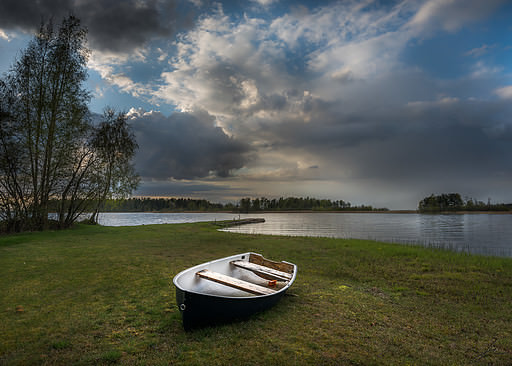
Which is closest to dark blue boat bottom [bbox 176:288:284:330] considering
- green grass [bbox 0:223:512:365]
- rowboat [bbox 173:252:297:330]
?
rowboat [bbox 173:252:297:330]

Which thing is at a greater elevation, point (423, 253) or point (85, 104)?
point (85, 104)

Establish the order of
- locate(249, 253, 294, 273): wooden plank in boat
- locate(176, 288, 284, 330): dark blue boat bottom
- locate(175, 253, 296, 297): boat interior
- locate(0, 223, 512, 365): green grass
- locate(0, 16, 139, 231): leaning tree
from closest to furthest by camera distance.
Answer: locate(0, 223, 512, 365): green grass, locate(176, 288, 284, 330): dark blue boat bottom, locate(175, 253, 296, 297): boat interior, locate(249, 253, 294, 273): wooden plank in boat, locate(0, 16, 139, 231): leaning tree

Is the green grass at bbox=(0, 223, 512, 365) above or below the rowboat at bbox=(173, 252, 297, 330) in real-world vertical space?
below

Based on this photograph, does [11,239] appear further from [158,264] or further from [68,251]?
[158,264]

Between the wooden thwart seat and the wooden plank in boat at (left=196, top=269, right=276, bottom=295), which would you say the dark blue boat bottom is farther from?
the wooden thwart seat

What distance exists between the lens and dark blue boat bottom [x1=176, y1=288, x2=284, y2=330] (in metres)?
4.82

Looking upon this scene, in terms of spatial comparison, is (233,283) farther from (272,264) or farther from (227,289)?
(272,264)

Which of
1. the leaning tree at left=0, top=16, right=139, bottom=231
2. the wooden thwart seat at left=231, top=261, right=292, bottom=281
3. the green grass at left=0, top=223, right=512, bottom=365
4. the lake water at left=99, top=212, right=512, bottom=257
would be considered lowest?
the lake water at left=99, top=212, right=512, bottom=257

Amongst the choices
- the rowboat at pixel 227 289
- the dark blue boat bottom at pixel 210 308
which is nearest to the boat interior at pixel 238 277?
the rowboat at pixel 227 289

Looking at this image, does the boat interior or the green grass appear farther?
the boat interior

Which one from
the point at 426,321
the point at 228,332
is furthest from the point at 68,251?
the point at 426,321

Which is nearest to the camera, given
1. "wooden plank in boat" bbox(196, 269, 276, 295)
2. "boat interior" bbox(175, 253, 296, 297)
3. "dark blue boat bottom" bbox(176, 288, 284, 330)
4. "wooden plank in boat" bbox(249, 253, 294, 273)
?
"dark blue boat bottom" bbox(176, 288, 284, 330)

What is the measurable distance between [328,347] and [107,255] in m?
11.8

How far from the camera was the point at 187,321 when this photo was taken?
16.3 ft
